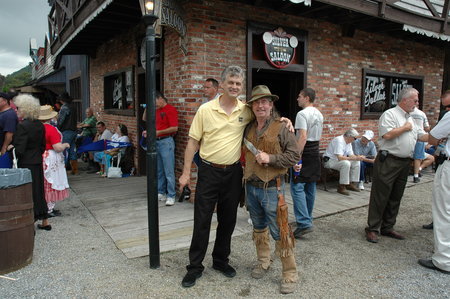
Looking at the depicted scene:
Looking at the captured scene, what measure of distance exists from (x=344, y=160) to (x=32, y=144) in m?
5.16

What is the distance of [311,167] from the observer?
4398 millimetres

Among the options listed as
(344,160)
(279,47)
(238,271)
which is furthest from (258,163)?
(344,160)

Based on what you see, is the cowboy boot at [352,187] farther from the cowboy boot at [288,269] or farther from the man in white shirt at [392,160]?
the cowboy boot at [288,269]

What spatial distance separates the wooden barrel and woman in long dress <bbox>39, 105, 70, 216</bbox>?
140cm

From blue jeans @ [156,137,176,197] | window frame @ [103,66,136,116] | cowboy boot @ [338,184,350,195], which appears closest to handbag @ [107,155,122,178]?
window frame @ [103,66,136,116]

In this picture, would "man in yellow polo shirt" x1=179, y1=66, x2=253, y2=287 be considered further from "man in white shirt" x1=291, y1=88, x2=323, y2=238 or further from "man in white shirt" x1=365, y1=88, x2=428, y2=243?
"man in white shirt" x1=365, y1=88, x2=428, y2=243

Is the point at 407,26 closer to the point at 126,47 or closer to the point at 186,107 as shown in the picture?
the point at 186,107

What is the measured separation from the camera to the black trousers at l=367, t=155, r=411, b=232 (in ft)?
14.0

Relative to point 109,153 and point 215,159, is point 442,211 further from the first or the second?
point 109,153

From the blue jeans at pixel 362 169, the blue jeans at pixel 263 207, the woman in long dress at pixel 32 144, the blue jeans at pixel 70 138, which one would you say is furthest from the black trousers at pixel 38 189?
the blue jeans at pixel 362 169

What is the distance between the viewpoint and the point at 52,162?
4922 mm

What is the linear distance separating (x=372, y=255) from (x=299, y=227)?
2.85 feet

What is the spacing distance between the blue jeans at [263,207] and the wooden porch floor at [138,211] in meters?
1.14

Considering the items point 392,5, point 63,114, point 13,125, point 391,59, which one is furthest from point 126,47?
point 391,59
